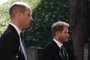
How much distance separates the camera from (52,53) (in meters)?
6.30

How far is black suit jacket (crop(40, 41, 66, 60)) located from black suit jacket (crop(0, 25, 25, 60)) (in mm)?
1403

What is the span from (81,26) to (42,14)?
325 cm

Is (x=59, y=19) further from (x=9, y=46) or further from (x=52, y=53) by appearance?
(x=9, y=46)

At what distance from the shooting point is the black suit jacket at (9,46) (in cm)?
479

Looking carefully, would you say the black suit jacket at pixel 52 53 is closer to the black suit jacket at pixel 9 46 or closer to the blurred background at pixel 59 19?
the black suit jacket at pixel 9 46

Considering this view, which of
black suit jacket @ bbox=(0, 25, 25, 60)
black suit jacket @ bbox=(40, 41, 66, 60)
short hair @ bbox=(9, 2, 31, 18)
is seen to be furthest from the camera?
black suit jacket @ bbox=(40, 41, 66, 60)

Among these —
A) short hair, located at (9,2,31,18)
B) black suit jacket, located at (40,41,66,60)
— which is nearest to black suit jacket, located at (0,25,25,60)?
short hair, located at (9,2,31,18)

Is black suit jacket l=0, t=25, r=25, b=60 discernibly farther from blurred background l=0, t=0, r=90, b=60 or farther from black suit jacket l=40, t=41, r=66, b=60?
blurred background l=0, t=0, r=90, b=60

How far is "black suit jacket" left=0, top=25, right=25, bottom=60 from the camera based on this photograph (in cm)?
479

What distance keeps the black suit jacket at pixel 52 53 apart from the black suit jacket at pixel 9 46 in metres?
1.40

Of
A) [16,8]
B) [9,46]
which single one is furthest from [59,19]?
[9,46]

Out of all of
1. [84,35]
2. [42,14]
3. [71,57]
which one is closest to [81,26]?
[84,35]

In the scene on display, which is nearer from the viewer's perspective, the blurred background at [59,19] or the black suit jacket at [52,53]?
the black suit jacket at [52,53]

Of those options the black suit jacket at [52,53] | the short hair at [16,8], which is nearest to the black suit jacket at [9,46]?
the short hair at [16,8]
